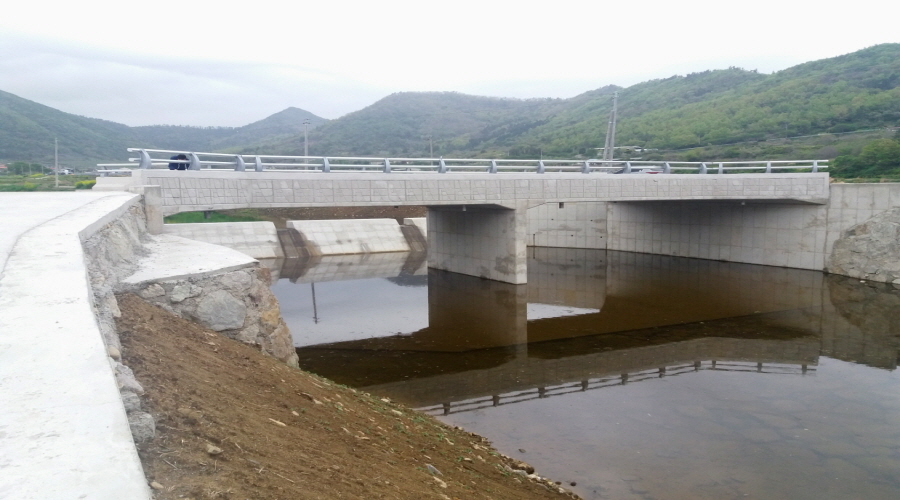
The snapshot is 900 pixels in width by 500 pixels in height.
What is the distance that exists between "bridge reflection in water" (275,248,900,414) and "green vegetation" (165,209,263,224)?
47.0 feet

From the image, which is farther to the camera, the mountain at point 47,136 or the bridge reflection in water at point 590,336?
the mountain at point 47,136

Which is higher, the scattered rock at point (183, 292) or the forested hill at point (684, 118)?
the forested hill at point (684, 118)

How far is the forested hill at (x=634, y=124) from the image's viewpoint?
58.3 meters

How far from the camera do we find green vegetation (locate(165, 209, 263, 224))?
37.9 m

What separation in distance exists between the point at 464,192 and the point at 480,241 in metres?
4.19

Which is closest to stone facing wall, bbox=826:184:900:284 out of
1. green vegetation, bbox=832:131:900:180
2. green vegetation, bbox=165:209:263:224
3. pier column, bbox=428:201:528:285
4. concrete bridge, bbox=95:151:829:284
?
concrete bridge, bbox=95:151:829:284

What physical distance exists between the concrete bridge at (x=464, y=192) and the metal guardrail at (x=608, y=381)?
7.68 metres

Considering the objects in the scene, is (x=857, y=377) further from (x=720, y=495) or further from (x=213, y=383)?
(x=213, y=383)

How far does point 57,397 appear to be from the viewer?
10.7 feet

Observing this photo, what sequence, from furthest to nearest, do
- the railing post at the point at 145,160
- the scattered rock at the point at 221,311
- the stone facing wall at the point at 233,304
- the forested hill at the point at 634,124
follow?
the forested hill at the point at 634,124 < the railing post at the point at 145,160 < the scattered rock at the point at 221,311 < the stone facing wall at the point at 233,304

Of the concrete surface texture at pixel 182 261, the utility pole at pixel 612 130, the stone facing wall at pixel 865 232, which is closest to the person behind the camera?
the concrete surface texture at pixel 182 261

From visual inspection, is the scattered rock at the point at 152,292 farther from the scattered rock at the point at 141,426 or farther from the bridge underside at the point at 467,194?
the bridge underside at the point at 467,194

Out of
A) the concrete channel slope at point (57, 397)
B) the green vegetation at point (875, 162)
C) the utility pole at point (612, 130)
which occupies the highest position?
the utility pole at point (612, 130)

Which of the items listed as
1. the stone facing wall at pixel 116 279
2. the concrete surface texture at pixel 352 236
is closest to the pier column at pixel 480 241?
the concrete surface texture at pixel 352 236
